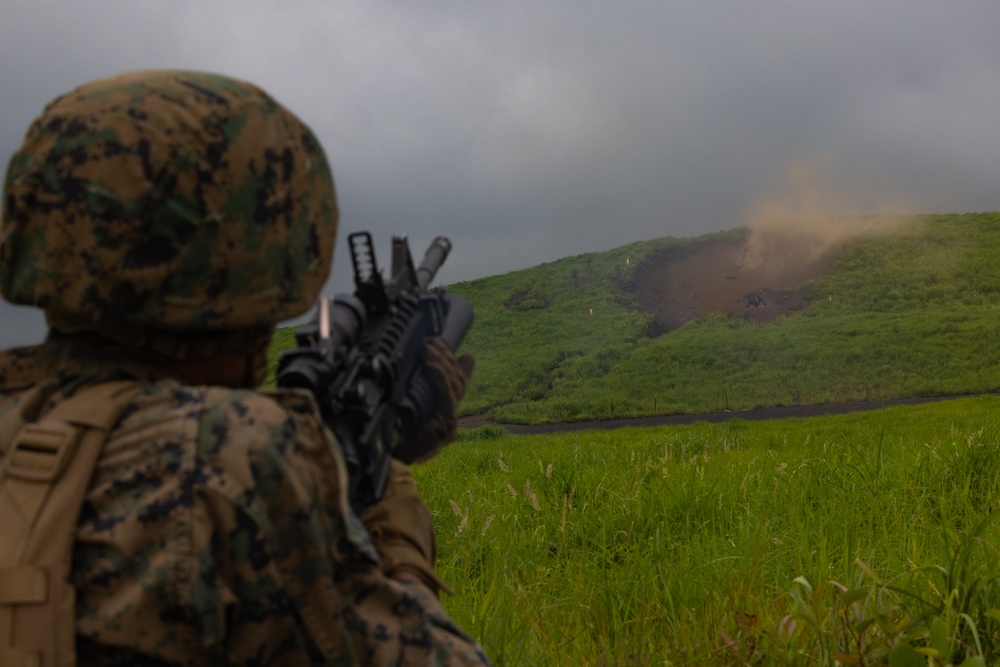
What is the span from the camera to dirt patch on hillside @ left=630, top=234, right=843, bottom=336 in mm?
45688

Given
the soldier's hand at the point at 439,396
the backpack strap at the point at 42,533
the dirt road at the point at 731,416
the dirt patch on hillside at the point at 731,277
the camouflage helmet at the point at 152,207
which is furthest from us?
the dirt patch on hillside at the point at 731,277

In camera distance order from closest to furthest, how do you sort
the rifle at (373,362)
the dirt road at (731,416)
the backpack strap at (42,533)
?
the backpack strap at (42,533) < the rifle at (373,362) < the dirt road at (731,416)

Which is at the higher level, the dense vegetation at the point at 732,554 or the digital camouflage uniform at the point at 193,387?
the digital camouflage uniform at the point at 193,387

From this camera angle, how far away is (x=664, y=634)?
318 centimetres

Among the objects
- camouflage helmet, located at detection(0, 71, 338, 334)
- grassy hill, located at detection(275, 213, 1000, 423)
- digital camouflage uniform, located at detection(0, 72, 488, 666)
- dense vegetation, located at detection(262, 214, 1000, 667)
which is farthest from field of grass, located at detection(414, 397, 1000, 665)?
grassy hill, located at detection(275, 213, 1000, 423)

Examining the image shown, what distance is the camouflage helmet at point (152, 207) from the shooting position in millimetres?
1413

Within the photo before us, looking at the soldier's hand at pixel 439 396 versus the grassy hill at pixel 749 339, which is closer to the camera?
the soldier's hand at pixel 439 396

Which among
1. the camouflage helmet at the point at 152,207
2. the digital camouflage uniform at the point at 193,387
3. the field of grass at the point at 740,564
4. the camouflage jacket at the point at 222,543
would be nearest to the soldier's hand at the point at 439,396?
the digital camouflage uniform at the point at 193,387

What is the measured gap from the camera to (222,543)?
125 centimetres

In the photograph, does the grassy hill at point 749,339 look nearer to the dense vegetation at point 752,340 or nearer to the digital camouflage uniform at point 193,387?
the dense vegetation at point 752,340

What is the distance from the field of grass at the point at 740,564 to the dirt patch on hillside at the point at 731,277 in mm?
38406

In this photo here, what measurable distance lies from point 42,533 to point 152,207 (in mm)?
523

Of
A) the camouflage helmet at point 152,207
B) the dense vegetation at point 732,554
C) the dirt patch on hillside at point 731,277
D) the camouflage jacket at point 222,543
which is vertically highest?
the dirt patch on hillside at point 731,277

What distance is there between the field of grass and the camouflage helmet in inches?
68.8
